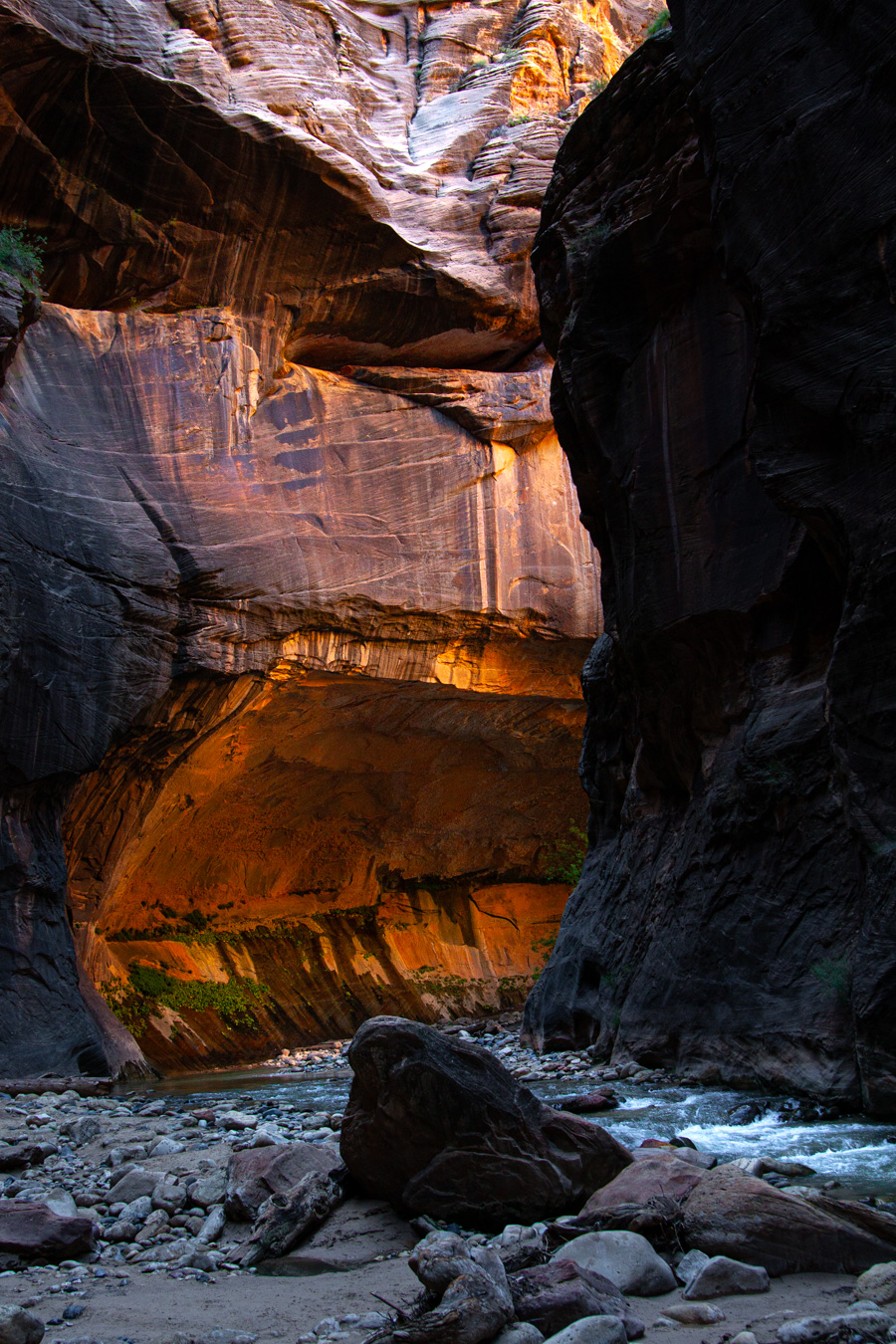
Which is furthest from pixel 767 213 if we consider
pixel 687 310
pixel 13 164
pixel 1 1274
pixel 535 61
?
pixel 535 61

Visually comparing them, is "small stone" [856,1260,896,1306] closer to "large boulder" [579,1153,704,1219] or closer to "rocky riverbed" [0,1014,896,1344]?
"rocky riverbed" [0,1014,896,1344]

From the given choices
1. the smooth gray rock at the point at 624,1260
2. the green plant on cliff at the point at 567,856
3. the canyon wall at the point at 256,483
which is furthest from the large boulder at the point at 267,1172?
the green plant on cliff at the point at 567,856

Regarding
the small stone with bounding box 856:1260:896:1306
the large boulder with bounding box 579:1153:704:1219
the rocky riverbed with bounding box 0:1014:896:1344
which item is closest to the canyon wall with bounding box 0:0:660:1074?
the rocky riverbed with bounding box 0:1014:896:1344

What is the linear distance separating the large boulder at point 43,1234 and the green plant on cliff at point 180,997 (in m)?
18.4

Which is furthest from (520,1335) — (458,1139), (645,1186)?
(458,1139)

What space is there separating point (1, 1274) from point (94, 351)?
59.6ft

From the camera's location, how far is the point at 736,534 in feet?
37.4

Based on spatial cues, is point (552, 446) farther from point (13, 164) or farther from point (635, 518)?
point (13, 164)

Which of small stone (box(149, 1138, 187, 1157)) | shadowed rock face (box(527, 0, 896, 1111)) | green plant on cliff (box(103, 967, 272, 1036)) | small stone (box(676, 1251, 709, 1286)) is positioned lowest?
green plant on cliff (box(103, 967, 272, 1036))

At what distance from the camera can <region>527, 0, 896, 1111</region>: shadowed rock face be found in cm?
759

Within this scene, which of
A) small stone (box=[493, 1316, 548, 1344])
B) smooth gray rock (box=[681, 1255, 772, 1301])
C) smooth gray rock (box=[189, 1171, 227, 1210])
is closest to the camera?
small stone (box=[493, 1316, 548, 1344])

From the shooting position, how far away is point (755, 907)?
9781 millimetres

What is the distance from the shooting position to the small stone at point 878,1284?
3.24 m

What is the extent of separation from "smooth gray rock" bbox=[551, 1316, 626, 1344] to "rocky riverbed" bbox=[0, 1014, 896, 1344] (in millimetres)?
149
